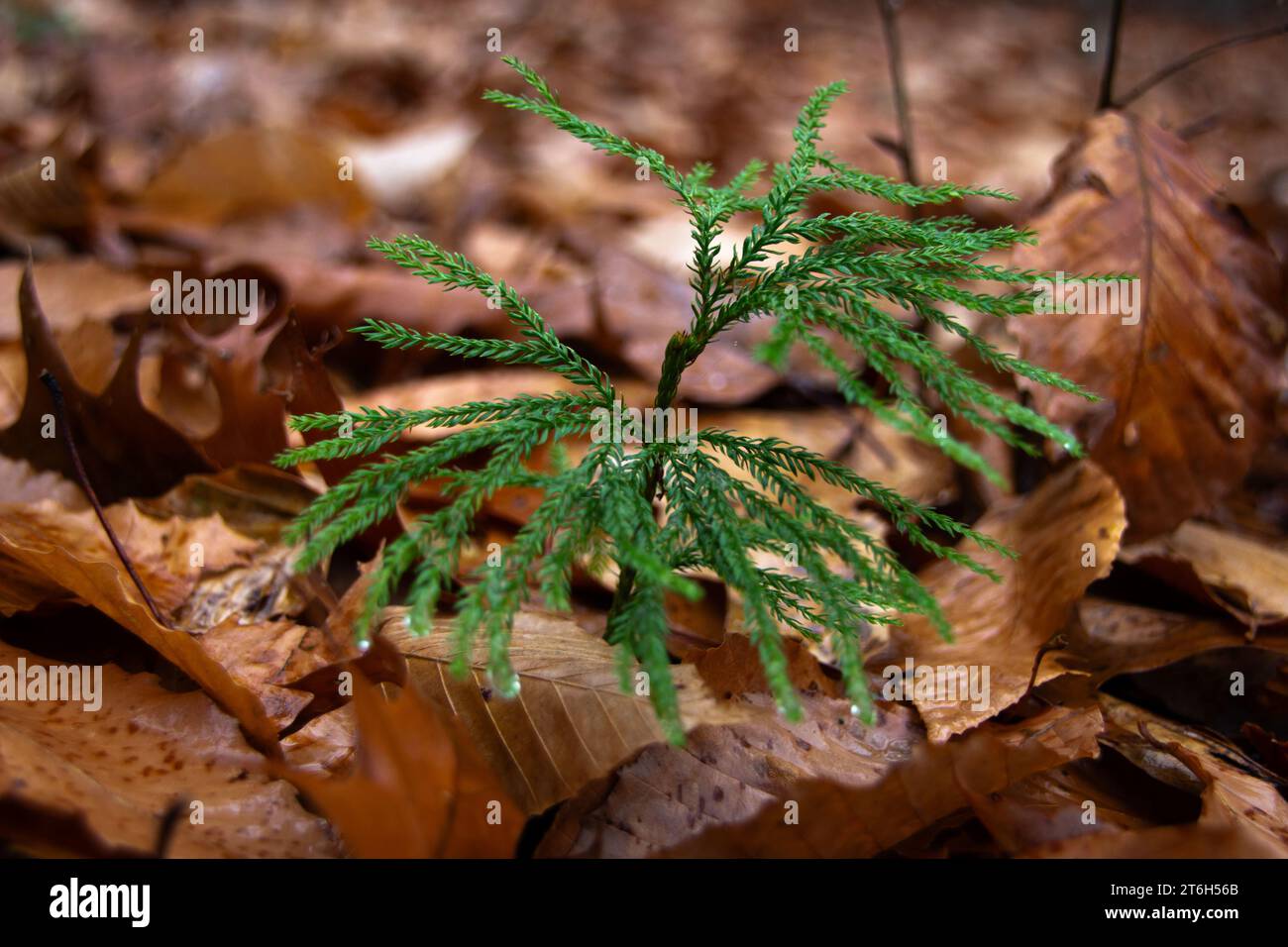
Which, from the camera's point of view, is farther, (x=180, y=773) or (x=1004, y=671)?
(x=1004, y=671)

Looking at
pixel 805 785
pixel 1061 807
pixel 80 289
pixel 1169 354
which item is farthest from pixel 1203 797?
pixel 80 289

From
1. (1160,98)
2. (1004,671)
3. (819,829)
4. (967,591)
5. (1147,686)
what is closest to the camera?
(819,829)

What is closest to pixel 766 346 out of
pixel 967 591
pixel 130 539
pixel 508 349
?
pixel 508 349

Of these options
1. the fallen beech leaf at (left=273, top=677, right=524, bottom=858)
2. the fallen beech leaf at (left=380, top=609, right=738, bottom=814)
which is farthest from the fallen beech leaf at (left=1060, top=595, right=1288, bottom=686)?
the fallen beech leaf at (left=273, top=677, right=524, bottom=858)

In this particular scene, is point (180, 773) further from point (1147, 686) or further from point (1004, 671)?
point (1147, 686)

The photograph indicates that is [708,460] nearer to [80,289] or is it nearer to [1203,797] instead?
[1203,797]

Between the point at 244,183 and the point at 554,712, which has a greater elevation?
the point at 244,183

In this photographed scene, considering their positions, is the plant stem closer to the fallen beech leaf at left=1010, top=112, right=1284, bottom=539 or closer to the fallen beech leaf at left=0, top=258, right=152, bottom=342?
the fallen beech leaf at left=1010, top=112, right=1284, bottom=539
